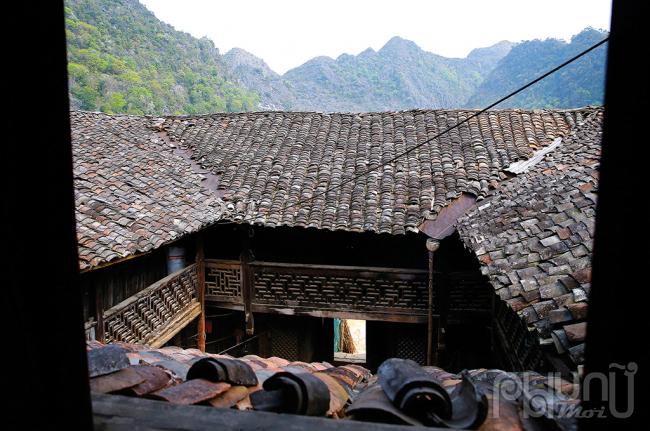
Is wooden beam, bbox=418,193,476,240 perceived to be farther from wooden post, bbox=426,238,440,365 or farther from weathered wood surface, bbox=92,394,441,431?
weathered wood surface, bbox=92,394,441,431

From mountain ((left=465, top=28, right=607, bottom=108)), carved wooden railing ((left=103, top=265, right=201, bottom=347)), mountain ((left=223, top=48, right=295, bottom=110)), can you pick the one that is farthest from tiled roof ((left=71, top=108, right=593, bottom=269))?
mountain ((left=223, top=48, right=295, bottom=110))

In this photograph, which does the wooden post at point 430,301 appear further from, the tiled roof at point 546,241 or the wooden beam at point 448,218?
the tiled roof at point 546,241

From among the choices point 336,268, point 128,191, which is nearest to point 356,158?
point 336,268

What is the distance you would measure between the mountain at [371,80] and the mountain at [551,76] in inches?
332

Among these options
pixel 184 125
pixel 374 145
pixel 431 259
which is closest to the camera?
pixel 431 259

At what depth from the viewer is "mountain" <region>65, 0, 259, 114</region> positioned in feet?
79.8

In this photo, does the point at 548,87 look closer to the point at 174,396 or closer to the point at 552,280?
the point at 552,280

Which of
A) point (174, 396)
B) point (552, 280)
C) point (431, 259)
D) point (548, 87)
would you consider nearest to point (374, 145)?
point (431, 259)

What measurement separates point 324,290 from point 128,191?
4.51 m

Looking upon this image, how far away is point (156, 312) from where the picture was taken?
8.57 metres

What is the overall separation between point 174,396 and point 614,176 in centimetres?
149

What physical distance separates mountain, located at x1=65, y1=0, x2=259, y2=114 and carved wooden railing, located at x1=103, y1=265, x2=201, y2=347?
1701 cm

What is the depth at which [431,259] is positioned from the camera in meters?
8.71

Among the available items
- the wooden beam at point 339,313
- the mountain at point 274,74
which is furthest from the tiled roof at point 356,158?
the mountain at point 274,74
